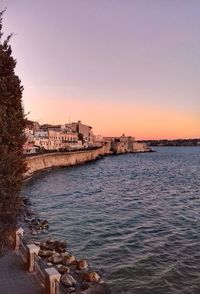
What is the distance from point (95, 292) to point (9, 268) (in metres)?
4.06


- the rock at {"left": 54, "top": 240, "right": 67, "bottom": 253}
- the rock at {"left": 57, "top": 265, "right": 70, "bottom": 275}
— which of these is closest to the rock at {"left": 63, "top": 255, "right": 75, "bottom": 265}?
the rock at {"left": 57, "top": 265, "right": 70, "bottom": 275}

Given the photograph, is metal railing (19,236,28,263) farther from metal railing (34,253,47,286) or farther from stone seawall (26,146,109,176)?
stone seawall (26,146,109,176)

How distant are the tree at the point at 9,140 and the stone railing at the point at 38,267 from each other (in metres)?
1.82

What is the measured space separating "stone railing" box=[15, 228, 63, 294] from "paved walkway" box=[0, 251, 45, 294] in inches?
8.5

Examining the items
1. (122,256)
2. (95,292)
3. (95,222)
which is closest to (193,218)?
(95,222)

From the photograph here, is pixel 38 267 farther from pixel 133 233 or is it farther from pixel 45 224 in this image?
pixel 45 224

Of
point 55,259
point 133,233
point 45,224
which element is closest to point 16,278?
point 55,259

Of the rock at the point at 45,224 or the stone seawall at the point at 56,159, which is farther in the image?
the stone seawall at the point at 56,159

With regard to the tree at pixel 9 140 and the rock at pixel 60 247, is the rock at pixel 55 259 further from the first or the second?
the tree at pixel 9 140

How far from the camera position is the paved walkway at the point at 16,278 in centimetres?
1381

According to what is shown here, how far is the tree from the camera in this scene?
38.7 ft

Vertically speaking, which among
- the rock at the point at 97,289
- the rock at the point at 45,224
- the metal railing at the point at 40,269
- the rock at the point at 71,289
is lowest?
the rock at the point at 45,224

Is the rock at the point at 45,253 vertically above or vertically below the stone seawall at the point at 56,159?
below

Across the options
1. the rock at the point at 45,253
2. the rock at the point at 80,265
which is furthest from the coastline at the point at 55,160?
the rock at the point at 80,265
